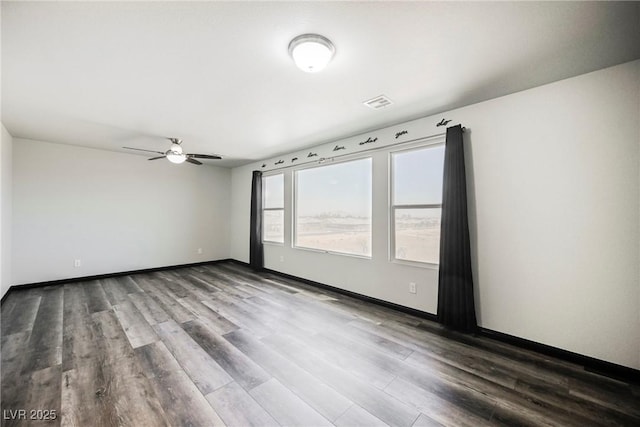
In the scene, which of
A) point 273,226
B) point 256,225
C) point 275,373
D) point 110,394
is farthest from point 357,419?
point 256,225

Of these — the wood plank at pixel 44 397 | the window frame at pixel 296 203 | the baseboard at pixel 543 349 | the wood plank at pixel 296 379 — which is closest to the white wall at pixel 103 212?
A: the baseboard at pixel 543 349

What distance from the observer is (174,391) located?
1.88 meters

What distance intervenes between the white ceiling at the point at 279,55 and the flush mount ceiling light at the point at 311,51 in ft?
0.19

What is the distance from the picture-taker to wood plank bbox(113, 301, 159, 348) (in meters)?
2.64

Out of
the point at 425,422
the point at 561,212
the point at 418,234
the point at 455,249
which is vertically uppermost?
the point at 561,212

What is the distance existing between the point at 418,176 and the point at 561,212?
1.50 m

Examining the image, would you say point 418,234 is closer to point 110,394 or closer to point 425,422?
point 425,422

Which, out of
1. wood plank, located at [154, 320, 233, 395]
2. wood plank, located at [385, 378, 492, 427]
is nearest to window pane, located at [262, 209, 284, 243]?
wood plank, located at [154, 320, 233, 395]

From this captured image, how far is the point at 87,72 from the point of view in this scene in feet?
7.30

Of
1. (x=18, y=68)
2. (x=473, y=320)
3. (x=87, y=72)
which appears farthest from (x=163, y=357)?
(x=473, y=320)

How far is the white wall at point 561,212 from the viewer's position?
2119 millimetres

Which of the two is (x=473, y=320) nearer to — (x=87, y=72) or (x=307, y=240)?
(x=307, y=240)

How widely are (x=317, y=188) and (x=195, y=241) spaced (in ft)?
12.0

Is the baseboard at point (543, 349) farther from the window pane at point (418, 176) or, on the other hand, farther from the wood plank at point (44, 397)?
the wood plank at point (44, 397)
